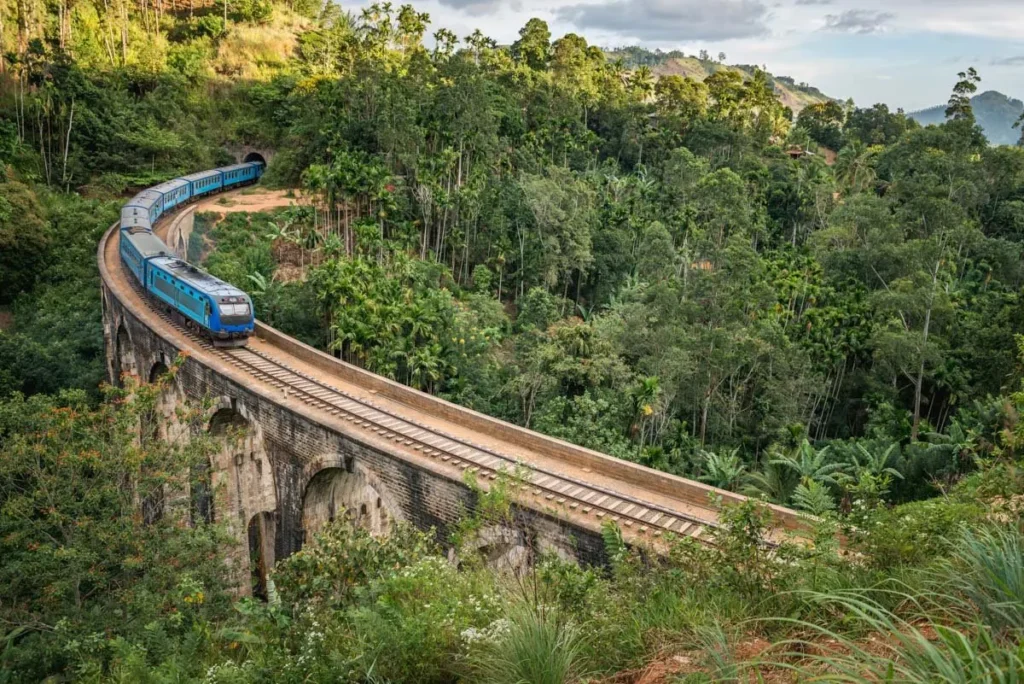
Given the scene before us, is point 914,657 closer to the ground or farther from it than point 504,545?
farther from it

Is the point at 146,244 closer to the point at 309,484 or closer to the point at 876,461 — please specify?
the point at 309,484

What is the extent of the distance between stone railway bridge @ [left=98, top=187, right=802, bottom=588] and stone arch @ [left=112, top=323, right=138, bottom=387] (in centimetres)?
102

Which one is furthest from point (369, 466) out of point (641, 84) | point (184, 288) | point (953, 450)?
point (641, 84)

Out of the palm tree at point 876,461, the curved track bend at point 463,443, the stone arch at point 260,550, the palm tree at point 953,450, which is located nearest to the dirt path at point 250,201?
the curved track bend at point 463,443

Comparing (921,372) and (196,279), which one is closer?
A: (196,279)

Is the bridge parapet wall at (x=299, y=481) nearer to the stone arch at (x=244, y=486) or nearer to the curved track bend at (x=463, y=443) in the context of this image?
the stone arch at (x=244, y=486)

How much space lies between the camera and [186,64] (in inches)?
2217

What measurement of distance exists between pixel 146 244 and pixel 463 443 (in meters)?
17.2

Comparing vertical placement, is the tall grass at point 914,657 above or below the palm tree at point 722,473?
above

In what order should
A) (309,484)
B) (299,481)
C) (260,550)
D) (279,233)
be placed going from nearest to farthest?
1. (309,484)
2. (299,481)
3. (260,550)
4. (279,233)

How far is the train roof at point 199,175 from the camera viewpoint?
44125mm

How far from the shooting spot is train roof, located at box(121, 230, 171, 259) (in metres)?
25.9

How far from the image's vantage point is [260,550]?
2050cm

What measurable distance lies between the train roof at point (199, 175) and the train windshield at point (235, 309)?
2609 centimetres
